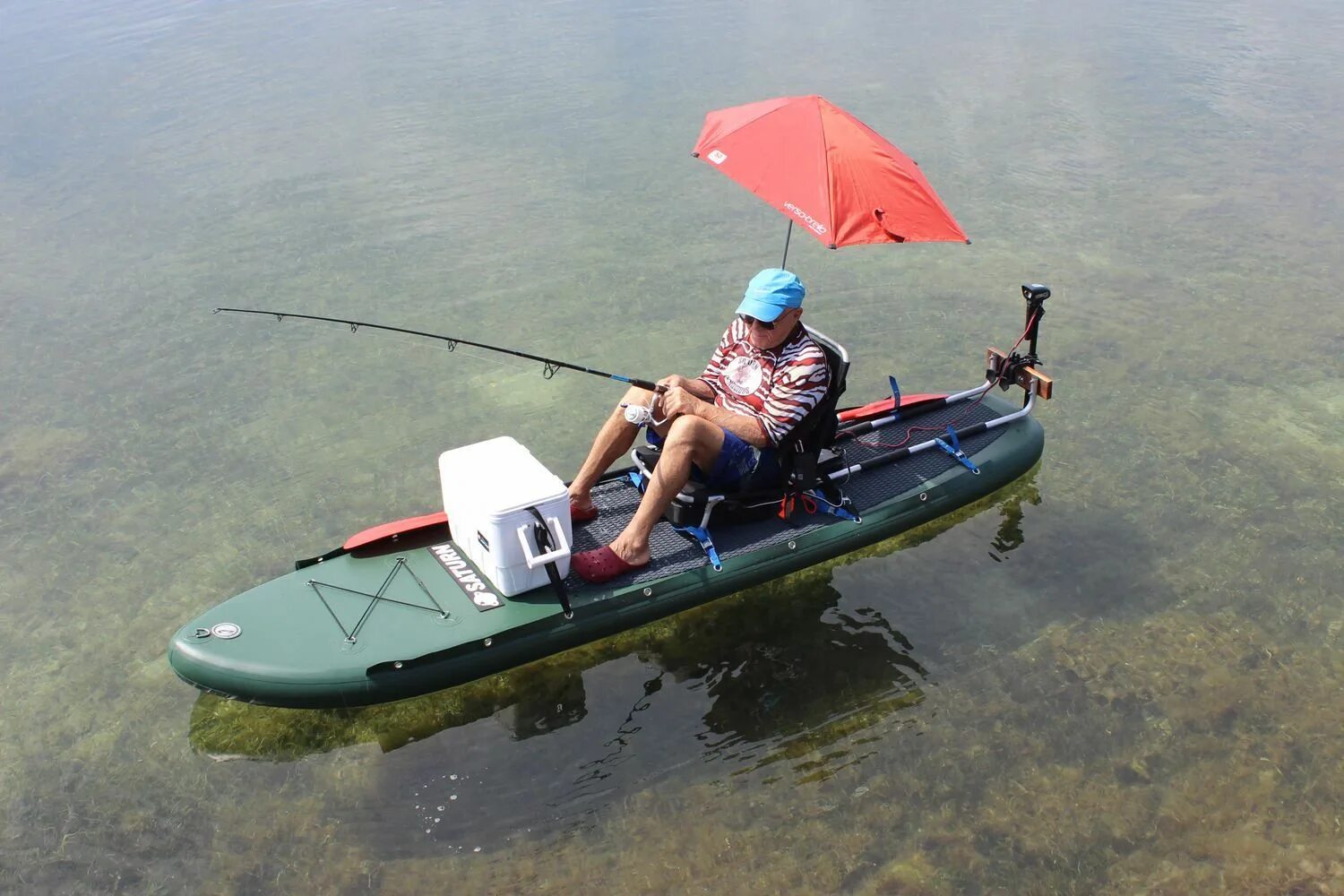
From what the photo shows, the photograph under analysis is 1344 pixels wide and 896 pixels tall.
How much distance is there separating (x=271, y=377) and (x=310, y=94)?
7155 mm

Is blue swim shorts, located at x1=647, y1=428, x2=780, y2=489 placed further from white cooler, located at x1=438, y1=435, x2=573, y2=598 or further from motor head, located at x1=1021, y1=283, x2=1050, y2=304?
motor head, located at x1=1021, y1=283, x2=1050, y2=304

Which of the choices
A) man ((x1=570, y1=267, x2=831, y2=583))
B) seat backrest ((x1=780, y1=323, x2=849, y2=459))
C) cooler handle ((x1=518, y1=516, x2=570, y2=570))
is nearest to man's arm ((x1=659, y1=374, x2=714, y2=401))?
man ((x1=570, y1=267, x2=831, y2=583))

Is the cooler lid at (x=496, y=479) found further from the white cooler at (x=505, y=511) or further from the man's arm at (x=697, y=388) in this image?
the man's arm at (x=697, y=388)

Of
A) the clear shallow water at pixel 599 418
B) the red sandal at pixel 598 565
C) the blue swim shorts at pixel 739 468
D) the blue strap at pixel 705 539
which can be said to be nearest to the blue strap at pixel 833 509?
the blue swim shorts at pixel 739 468

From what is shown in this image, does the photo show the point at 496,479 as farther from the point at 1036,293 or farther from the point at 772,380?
the point at 1036,293

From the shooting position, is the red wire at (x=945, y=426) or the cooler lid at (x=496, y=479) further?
the red wire at (x=945, y=426)

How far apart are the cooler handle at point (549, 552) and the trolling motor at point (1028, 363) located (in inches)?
127

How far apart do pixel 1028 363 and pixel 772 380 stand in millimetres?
2019

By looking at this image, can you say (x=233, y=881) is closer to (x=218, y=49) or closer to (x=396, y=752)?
(x=396, y=752)

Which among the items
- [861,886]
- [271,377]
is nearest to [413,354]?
[271,377]

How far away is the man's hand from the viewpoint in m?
6.11

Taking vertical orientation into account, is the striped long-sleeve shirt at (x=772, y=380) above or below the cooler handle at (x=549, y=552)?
above

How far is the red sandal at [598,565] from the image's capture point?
19.3 ft

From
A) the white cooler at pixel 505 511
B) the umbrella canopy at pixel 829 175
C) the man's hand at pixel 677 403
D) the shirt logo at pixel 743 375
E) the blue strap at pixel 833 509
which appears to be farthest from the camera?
the blue strap at pixel 833 509
